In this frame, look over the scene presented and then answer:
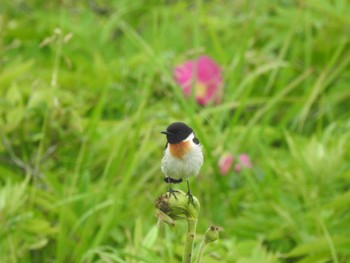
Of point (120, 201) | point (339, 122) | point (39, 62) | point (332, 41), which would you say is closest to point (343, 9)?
point (332, 41)

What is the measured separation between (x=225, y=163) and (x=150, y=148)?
317mm

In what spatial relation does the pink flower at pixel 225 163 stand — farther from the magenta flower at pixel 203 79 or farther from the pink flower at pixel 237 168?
the magenta flower at pixel 203 79

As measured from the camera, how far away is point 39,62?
14.3ft

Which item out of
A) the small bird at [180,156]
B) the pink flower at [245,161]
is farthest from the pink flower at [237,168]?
the small bird at [180,156]

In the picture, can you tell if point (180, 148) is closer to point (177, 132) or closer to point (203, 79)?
point (177, 132)

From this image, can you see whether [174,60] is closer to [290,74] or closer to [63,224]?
[290,74]

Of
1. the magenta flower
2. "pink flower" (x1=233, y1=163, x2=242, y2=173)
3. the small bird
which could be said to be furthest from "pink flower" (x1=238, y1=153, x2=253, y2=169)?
the small bird

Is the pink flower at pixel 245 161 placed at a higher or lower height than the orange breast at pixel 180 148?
higher

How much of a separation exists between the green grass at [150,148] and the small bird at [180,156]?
81cm

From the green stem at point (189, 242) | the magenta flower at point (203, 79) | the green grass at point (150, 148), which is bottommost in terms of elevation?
the green stem at point (189, 242)

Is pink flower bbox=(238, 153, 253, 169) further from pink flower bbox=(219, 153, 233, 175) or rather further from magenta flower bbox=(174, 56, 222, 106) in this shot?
magenta flower bbox=(174, 56, 222, 106)

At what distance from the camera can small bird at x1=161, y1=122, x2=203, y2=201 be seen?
4.62ft

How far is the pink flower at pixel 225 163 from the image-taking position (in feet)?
11.0

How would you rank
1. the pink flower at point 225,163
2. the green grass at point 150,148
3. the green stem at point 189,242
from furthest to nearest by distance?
the pink flower at point 225,163 < the green grass at point 150,148 < the green stem at point 189,242
